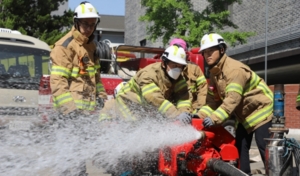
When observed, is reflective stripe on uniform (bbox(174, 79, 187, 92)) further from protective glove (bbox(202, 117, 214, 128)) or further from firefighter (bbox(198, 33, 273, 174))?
protective glove (bbox(202, 117, 214, 128))

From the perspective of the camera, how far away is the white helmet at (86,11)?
17.9ft

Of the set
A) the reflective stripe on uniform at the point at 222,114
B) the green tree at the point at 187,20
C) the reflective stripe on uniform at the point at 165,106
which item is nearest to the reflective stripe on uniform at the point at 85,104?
the reflective stripe on uniform at the point at 165,106

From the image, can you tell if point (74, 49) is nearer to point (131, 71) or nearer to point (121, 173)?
point (121, 173)

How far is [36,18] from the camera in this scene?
62.7ft

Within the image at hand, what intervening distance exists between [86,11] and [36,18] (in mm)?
14210

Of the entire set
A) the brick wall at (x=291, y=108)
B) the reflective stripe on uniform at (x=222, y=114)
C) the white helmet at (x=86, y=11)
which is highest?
the white helmet at (x=86, y=11)

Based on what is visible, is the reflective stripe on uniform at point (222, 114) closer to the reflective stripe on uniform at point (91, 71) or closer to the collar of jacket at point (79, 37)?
the reflective stripe on uniform at point (91, 71)

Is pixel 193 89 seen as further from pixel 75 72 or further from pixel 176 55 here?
pixel 75 72

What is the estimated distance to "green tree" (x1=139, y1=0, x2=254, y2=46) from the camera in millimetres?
14664

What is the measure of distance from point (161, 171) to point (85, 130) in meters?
1.04

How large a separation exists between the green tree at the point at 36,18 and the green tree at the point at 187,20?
478 cm

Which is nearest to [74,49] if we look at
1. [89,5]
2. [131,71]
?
[89,5]

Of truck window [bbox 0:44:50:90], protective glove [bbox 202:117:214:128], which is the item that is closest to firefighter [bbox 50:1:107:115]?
protective glove [bbox 202:117:214:128]

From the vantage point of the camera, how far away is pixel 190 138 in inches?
190
